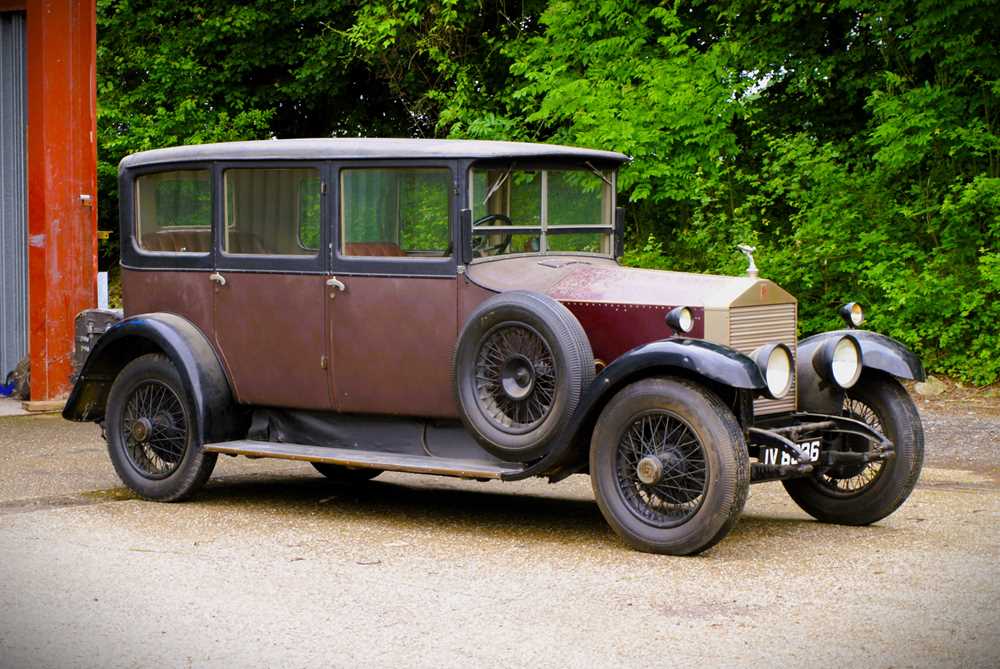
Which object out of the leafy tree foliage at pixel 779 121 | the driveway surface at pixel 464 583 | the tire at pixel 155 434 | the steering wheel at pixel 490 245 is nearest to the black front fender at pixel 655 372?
the driveway surface at pixel 464 583

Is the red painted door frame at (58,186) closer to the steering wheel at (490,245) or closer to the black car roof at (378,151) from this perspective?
the black car roof at (378,151)

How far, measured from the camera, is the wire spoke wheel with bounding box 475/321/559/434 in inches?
265

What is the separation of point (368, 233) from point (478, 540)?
1791 millimetres

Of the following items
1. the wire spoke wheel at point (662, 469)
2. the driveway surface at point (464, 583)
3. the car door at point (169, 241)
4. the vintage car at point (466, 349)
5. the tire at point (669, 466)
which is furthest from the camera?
the car door at point (169, 241)

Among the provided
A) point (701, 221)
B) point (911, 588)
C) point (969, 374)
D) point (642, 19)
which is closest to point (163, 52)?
point (642, 19)

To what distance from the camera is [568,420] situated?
6.59m

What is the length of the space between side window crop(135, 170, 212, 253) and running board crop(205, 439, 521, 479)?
124 centimetres

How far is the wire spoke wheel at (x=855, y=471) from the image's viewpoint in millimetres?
7098

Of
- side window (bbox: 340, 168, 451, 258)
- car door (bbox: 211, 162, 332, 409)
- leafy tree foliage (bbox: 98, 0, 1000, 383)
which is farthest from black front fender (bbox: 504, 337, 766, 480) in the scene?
leafy tree foliage (bbox: 98, 0, 1000, 383)

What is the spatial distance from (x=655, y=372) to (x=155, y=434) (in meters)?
3.10

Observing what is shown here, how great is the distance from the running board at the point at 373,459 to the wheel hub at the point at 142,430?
1.49 ft

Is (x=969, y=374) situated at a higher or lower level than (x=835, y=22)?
lower

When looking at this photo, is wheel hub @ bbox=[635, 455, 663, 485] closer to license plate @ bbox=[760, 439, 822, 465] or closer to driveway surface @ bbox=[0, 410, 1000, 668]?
driveway surface @ bbox=[0, 410, 1000, 668]

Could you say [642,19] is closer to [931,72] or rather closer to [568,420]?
[931,72]
